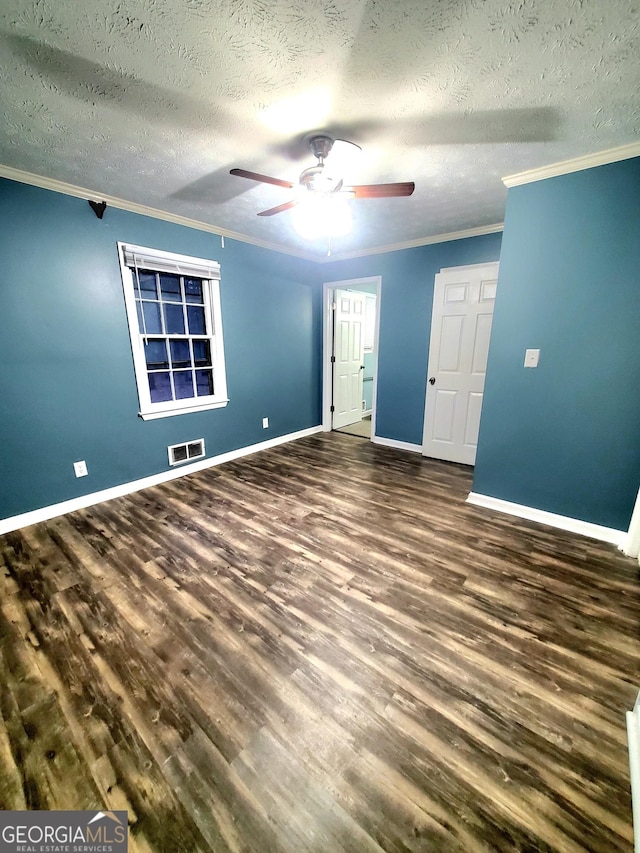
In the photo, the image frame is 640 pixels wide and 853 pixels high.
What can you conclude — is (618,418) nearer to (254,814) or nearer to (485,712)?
(485,712)

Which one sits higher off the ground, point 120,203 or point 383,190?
point 120,203

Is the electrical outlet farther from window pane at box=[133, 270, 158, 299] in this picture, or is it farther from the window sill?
window pane at box=[133, 270, 158, 299]

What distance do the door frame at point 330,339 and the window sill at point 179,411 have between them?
5.91 feet

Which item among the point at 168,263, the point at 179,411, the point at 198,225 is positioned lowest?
the point at 179,411

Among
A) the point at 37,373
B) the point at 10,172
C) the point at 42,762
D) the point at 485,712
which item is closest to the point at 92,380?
the point at 37,373

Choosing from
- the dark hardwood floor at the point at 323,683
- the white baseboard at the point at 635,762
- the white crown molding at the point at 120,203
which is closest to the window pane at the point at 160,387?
the dark hardwood floor at the point at 323,683

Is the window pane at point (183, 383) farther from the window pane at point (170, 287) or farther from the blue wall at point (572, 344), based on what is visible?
the blue wall at point (572, 344)

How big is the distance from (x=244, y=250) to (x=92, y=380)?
2187 mm

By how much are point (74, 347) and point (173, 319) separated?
0.94 meters

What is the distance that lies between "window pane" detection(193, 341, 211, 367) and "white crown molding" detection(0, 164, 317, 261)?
1.14 metres

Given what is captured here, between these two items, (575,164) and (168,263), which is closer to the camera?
(575,164)

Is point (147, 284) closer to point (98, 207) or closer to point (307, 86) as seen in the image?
point (98, 207)

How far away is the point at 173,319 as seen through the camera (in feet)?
10.7

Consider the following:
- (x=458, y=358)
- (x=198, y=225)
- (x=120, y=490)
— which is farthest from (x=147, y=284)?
(x=458, y=358)
